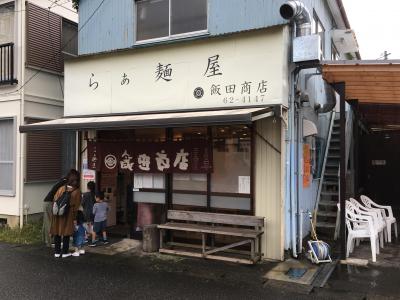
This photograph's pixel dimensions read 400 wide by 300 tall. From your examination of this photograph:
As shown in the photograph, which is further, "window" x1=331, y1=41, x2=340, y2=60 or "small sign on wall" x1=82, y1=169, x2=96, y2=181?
"window" x1=331, y1=41, x2=340, y2=60

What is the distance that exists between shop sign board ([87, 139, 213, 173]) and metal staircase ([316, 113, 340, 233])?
12.2 ft

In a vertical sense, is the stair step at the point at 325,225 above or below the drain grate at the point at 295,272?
above

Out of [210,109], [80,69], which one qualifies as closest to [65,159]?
[80,69]

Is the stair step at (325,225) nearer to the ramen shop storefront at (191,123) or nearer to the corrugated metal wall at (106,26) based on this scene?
the ramen shop storefront at (191,123)

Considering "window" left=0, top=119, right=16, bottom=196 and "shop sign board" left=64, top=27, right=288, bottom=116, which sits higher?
"shop sign board" left=64, top=27, right=288, bottom=116

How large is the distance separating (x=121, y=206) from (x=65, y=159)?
245 cm

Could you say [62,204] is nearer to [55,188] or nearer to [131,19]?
[55,188]

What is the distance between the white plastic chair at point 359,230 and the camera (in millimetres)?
8583

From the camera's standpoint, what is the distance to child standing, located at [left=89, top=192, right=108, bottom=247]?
32.6ft

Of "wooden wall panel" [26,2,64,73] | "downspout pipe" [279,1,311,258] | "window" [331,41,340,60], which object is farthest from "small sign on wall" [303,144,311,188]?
"wooden wall panel" [26,2,64,73]

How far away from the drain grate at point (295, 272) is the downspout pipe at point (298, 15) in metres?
4.70

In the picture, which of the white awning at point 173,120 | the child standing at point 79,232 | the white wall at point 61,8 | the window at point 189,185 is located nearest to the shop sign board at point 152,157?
the window at point 189,185

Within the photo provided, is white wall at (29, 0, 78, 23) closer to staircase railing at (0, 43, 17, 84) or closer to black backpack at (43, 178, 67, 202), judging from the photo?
staircase railing at (0, 43, 17, 84)

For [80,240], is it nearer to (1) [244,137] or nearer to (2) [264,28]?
(1) [244,137]
